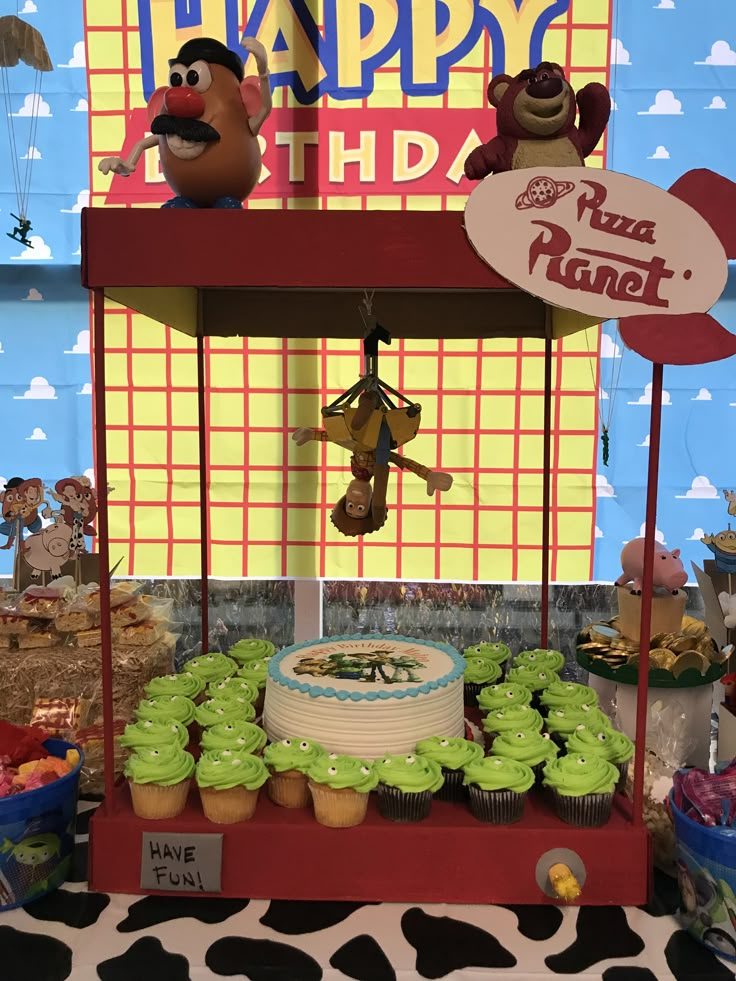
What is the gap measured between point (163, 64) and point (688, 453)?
5.82 feet

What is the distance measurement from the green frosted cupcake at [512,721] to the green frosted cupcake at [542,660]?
0.29m

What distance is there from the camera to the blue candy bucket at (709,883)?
91 centimetres

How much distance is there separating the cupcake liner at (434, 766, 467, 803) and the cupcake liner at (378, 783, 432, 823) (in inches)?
2.1

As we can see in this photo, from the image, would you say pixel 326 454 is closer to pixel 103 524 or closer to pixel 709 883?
pixel 103 524

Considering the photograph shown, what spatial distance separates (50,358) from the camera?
209 cm

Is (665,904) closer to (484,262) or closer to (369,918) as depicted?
(369,918)

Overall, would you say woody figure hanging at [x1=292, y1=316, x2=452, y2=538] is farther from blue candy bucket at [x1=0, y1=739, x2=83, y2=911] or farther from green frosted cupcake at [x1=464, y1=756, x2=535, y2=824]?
blue candy bucket at [x1=0, y1=739, x2=83, y2=911]

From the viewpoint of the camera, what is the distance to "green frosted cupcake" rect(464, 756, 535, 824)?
40.6 inches

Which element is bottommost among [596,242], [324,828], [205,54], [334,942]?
[334,942]

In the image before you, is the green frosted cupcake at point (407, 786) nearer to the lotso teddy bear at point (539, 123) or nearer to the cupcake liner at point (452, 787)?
the cupcake liner at point (452, 787)

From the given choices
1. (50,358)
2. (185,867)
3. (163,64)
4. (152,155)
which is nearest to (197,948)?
(185,867)

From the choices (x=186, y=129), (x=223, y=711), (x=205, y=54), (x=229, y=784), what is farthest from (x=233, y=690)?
(x=205, y=54)

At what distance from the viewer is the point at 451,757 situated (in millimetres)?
1083

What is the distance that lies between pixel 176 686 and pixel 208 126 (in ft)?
3.00
